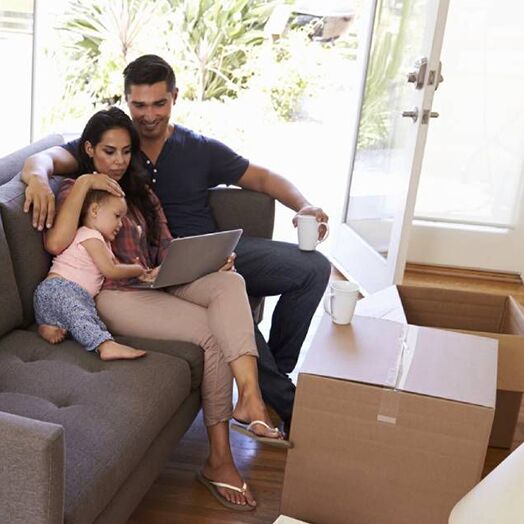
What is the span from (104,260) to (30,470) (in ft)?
2.86

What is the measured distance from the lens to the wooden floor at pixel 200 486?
76.5 inches

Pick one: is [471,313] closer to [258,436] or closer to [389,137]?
[258,436]

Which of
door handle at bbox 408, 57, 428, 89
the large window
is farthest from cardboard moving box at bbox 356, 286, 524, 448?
the large window

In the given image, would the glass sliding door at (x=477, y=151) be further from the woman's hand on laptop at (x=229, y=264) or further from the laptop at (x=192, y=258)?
the laptop at (x=192, y=258)

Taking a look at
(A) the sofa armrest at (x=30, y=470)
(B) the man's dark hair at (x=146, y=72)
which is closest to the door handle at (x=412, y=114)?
(B) the man's dark hair at (x=146, y=72)

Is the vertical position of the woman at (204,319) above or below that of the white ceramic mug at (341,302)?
below

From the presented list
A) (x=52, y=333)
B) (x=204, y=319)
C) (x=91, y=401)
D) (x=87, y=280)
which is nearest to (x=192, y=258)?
(x=204, y=319)

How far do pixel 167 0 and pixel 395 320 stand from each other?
177 inches

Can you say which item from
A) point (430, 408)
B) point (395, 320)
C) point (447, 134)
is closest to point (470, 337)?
point (395, 320)

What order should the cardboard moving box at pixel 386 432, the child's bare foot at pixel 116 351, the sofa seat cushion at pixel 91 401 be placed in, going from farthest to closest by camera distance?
the child's bare foot at pixel 116 351 → the cardboard moving box at pixel 386 432 → the sofa seat cushion at pixel 91 401

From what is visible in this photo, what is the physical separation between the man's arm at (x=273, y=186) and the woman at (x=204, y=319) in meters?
0.51

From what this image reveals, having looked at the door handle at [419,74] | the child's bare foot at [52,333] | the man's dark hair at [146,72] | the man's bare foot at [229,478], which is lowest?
the man's bare foot at [229,478]

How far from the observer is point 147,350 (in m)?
1.96

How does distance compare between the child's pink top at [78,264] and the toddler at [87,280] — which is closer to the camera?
the toddler at [87,280]
